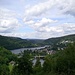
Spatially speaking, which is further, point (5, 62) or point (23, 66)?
point (5, 62)

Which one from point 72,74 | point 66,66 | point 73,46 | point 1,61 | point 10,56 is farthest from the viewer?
point 10,56

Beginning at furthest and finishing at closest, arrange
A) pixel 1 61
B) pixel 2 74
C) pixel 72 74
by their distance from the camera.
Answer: pixel 1 61 < pixel 2 74 < pixel 72 74

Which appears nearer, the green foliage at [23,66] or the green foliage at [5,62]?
the green foliage at [23,66]

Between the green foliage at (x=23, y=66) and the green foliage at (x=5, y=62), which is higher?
the green foliage at (x=23, y=66)

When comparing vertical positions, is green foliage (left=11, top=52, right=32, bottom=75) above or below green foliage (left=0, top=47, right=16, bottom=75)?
above

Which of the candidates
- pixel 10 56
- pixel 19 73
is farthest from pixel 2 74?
pixel 10 56

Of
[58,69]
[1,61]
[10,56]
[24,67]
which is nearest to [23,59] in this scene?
[24,67]

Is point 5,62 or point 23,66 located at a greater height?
Result: point 23,66

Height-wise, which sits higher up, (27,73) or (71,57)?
(71,57)

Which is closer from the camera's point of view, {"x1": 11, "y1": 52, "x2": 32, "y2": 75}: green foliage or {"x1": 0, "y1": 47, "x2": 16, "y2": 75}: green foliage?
{"x1": 11, "y1": 52, "x2": 32, "y2": 75}: green foliage

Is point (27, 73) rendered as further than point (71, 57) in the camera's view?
Yes

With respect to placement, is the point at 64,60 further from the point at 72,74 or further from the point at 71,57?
the point at 72,74
